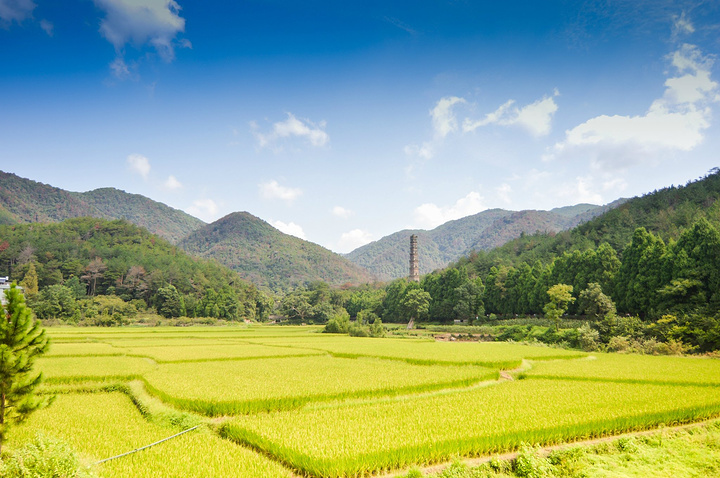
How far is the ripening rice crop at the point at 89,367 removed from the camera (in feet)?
52.3

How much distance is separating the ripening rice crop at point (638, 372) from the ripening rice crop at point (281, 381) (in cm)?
326

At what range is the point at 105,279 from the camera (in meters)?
80.7

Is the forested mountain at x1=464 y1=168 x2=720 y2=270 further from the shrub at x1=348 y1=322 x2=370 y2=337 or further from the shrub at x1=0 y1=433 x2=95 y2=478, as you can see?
the shrub at x1=0 y1=433 x2=95 y2=478

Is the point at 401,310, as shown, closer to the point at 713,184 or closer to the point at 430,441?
the point at 713,184

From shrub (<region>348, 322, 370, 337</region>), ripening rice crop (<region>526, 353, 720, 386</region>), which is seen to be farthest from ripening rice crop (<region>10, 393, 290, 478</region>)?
shrub (<region>348, 322, 370, 337</region>)

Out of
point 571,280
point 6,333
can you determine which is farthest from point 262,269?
point 6,333

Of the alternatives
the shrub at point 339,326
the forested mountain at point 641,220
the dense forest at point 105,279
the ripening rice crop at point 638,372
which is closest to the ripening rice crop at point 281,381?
the ripening rice crop at point 638,372

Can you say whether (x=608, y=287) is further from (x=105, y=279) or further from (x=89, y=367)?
(x=105, y=279)

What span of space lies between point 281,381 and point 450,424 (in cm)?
737

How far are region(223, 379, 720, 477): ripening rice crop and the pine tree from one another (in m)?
4.00

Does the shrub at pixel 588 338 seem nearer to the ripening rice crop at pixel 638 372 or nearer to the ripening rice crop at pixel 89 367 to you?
the ripening rice crop at pixel 638 372

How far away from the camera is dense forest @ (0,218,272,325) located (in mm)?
62500

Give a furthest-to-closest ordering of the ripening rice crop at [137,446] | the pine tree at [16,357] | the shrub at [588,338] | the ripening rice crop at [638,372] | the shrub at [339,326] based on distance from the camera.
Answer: the shrub at [339,326]
the shrub at [588,338]
the ripening rice crop at [638,372]
the pine tree at [16,357]
the ripening rice crop at [137,446]

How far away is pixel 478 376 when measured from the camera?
56.1 feet
